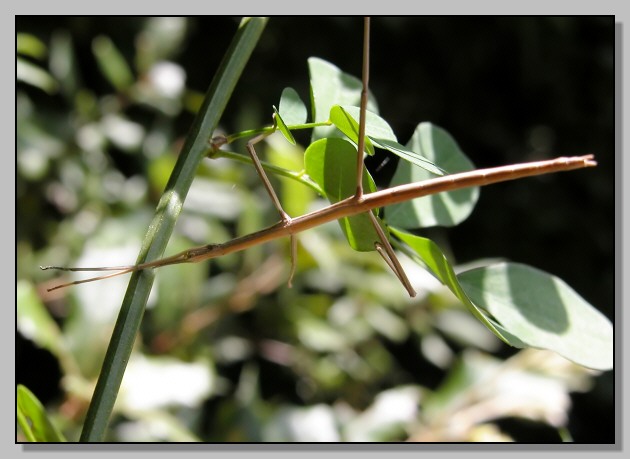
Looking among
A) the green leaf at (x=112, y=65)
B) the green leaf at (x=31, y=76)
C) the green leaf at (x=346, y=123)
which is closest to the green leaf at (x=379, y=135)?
the green leaf at (x=346, y=123)

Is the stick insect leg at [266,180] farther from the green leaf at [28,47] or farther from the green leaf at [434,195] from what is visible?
the green leaf at [28,47]

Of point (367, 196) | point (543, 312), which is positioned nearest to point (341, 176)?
point (367, 196)

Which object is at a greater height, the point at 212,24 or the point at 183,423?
the point at 212,24

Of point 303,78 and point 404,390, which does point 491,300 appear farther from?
point 303,78

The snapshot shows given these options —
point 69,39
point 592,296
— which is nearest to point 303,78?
point 69,39

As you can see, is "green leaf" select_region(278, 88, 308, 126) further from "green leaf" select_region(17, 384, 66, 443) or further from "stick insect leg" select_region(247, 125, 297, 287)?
"green leaf" select_region(17, 384, 66, 443)

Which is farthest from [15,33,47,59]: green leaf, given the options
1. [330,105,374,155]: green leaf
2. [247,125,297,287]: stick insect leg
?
[330,105,374,155]: green leaf
